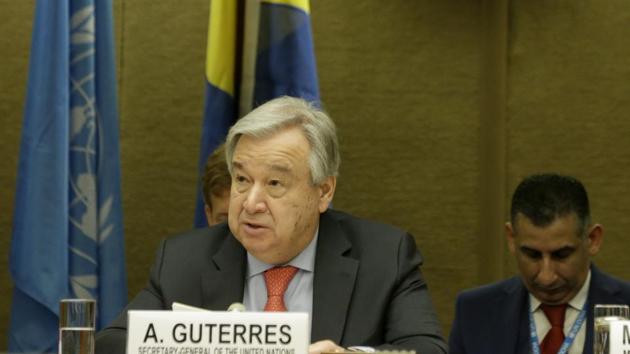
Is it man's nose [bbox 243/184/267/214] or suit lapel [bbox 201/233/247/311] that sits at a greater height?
man's nose [bbox 243/184/267/214]

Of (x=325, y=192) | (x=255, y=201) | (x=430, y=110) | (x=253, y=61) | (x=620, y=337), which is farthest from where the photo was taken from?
(x=430, y=110)

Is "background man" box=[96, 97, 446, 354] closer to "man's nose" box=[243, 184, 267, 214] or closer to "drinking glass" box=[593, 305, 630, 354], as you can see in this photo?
"man's nose" box=[243, 184, 267, 214]

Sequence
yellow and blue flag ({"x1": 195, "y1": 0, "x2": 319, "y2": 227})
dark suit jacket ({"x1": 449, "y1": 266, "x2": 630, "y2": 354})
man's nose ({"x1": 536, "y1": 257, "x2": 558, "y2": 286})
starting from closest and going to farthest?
1. man's nose ({"x1": 536, "y1": 257, "x2": 558, "y2": 286})
2. dark suit jacket ({"x1": 449, "y1": 266, "x2": 630, "y2": 354})
3. yellow and blue flag ({"x1": 195, "y1": 0, "x2": 319, "y2": 227})

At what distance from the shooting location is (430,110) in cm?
570

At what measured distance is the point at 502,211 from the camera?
5633mm

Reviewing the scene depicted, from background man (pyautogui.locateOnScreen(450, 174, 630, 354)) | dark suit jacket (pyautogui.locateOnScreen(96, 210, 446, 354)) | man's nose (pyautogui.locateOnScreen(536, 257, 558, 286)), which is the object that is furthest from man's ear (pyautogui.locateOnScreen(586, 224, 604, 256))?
dark suit jacket (pyautogui.locateOnScreen(96, 210, 446, 354))

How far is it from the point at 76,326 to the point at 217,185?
1749 mm

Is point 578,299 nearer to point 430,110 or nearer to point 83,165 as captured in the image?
point 430,110

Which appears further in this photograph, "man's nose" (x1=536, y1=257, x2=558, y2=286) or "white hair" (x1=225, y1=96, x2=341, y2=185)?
"man's nose" (x1=536, y1=257, x2=558, y2=286)

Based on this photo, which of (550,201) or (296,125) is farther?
(550,201)

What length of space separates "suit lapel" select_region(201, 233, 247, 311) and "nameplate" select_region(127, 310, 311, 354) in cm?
82

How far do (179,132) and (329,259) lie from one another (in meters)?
2.16

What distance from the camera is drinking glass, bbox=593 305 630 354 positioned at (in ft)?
8.93

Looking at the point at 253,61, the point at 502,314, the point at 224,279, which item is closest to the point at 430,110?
the point at 253,61
